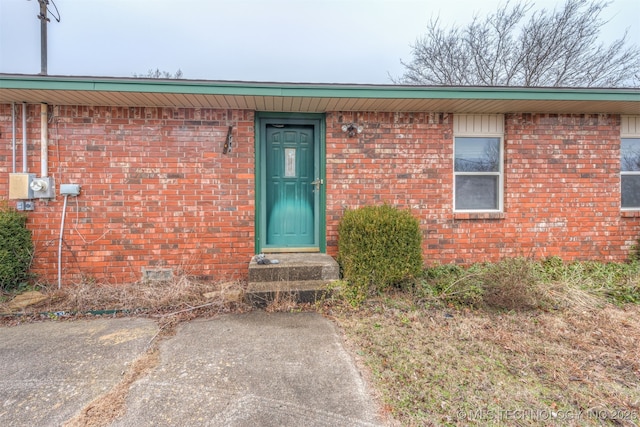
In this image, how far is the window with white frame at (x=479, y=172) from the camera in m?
5.00

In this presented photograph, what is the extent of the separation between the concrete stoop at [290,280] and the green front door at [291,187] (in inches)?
27.9

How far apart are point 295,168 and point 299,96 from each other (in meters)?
1.22

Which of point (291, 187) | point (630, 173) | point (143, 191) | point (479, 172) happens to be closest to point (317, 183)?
point (291, 187)

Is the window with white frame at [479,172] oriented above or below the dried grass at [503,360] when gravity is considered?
above

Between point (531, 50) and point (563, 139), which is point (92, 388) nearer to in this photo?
point (563, 139)

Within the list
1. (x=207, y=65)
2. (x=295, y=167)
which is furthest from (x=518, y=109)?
(x=207, y=65)

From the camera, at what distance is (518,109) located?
4.66 meters

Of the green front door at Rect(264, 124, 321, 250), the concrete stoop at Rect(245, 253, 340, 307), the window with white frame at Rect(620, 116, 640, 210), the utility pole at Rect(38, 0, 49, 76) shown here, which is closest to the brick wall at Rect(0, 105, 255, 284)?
the green front door at Rect(264, 124, 321, 250)

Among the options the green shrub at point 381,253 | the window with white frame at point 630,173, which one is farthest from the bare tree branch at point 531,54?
the green shrub at point 381,253

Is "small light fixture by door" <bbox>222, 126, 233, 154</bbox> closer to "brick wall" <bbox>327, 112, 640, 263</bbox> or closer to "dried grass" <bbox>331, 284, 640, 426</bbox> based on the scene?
"brick wall" <bbox>327, 112, 640, 263</bbox>

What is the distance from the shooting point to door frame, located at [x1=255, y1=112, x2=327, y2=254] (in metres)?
4.70

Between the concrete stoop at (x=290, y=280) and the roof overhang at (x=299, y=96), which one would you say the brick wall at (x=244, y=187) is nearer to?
the roof overhang at (x=299, y=96)

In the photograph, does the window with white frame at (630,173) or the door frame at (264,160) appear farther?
the window with white frame at (630,173)

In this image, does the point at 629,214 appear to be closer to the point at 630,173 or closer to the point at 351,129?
the point at 630,173
